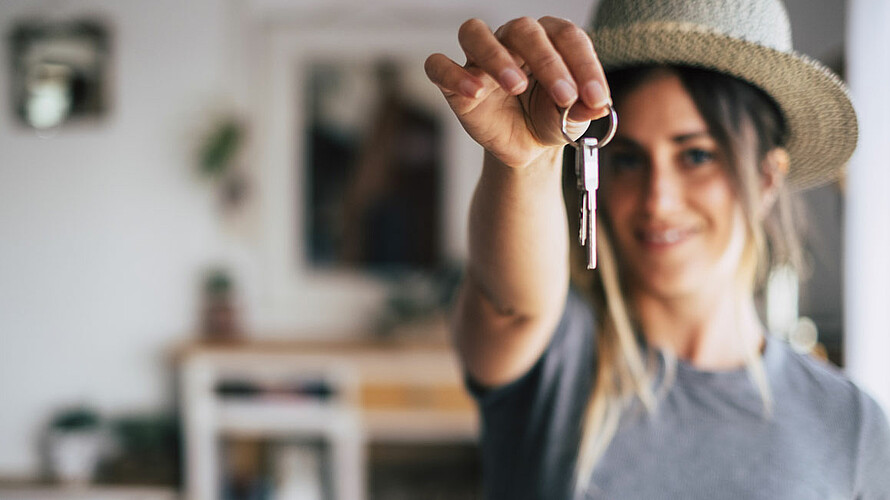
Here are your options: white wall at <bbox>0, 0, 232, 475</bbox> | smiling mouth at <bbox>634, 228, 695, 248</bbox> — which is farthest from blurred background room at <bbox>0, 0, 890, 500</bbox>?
smiling mouth at <bbox>634, 228, 695, 248</bbox>

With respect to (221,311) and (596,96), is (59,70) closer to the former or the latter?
(221,311)

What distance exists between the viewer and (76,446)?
8.30 ft

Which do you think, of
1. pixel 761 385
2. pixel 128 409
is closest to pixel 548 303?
pixel 761 385

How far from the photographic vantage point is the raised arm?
36 centimetres

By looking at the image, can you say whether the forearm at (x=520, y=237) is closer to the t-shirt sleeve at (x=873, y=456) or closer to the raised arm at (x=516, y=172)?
the raised arm at (x=516, y=172)

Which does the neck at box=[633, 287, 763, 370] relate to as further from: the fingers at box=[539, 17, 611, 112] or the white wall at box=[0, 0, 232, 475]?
the white wall at box=[0, 0, 232, 475]

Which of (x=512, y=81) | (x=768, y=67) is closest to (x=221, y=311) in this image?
(x=768, y=67)

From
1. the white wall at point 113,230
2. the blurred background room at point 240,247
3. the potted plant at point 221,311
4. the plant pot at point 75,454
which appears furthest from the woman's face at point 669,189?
the plant pot at point 75,454

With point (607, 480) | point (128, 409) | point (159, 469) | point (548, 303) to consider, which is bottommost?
point (159, 469)

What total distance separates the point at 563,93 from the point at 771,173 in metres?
0.50

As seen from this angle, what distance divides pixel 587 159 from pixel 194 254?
257 centimetres

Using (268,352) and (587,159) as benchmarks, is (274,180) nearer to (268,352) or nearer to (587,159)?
(268,352)

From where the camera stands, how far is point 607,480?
2.17 feet

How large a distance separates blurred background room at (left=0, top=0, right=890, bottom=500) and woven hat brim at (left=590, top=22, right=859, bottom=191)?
1648mm
